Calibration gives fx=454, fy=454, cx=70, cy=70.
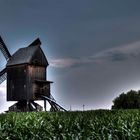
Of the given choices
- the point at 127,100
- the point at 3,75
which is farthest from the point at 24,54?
the point at 127,100

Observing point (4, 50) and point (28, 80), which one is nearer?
point (28, 80)

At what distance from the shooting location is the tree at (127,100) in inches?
2943

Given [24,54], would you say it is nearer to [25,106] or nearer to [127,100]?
[25,106]

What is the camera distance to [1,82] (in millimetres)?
63531

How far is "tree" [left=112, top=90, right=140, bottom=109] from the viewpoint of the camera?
74750 mm

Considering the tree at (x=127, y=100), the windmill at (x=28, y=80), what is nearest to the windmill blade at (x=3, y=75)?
the windmill at (x=28, y=80)

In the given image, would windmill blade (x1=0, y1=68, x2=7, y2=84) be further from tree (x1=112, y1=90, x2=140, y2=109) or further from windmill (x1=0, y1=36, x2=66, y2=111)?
tree (x1=112, y1=90, x2=140, y2=109)

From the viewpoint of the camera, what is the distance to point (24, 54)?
203 feet

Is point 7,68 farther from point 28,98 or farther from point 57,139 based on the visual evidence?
point 57,139

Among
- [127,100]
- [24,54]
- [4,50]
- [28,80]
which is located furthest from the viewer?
[127,100]

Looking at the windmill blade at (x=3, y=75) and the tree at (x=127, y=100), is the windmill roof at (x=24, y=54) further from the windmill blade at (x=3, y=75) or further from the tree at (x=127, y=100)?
the tree at (x=127, y=100)

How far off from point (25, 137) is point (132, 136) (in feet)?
6.90

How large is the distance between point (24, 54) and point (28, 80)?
528 centimetres

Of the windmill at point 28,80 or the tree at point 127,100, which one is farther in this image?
the tree at point 127,100
